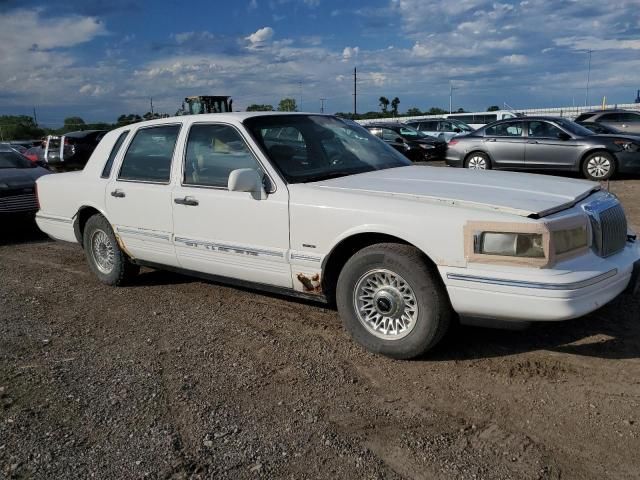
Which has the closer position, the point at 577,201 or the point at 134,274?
Result: the point at 577,201

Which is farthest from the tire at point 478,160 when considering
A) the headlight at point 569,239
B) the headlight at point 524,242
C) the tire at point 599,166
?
the headlight at point 524,242

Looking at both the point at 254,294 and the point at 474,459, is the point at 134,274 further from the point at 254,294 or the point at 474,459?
the point at 474,459

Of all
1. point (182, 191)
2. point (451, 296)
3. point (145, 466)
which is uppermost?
point (182, 191)

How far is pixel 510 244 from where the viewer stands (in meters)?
3.29

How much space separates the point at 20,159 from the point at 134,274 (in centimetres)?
550

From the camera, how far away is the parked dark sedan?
500 inches

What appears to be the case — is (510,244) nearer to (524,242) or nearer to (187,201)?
(524,242)

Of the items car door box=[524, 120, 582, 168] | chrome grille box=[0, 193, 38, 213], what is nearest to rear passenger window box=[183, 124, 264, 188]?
chrome grille box=[0, 193, 38, 213]

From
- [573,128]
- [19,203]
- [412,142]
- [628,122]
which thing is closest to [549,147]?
[573,128]

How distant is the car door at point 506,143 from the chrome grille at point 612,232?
10205mm

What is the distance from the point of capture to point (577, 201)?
12.2 feet

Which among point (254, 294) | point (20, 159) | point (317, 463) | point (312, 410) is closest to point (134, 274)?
point (254, 294)

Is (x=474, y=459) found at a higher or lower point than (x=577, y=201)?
lower

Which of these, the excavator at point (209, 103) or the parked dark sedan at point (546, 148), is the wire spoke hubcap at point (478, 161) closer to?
the parked dark sedan at point (546, 148)
